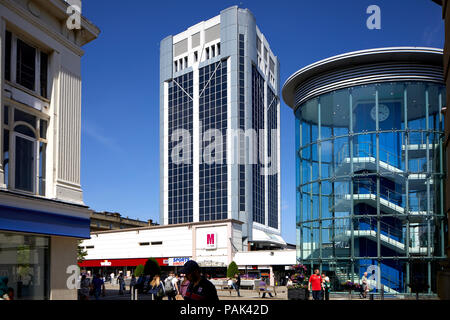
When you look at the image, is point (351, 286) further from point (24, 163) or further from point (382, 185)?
point (24, 163)

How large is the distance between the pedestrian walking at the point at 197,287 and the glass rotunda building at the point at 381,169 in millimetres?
25591

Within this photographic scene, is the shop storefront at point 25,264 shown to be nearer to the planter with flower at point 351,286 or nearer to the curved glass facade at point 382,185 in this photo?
the planter with flower at point 351,286

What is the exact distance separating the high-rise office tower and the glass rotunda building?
48424mm

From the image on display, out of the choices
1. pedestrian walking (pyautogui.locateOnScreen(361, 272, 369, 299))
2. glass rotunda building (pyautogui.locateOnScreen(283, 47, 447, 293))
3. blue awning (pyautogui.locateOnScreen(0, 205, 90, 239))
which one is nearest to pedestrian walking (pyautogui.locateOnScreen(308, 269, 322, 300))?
pedestrian walking (pyautogui.locateOnScreen(361, 272, 369, 299))

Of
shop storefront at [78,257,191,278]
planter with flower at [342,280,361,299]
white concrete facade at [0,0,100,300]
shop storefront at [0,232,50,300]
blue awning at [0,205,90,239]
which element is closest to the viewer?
blue awning at [0,205,90,239]

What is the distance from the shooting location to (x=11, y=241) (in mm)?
15242

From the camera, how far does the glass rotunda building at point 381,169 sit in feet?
95.4

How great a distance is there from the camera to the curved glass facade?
95.2 ft

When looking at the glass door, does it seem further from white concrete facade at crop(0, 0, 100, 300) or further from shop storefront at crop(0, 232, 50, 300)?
shop storefront at crop(0, 232, 50, 300)

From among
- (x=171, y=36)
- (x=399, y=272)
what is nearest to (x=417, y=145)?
(x=399, y=272)

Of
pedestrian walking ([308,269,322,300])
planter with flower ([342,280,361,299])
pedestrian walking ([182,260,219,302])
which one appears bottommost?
planter with flower ([342,280,361,299])

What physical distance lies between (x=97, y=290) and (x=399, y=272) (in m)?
16.6

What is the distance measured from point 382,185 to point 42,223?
67.6ft

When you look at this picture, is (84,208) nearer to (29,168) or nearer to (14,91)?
(29,168)
